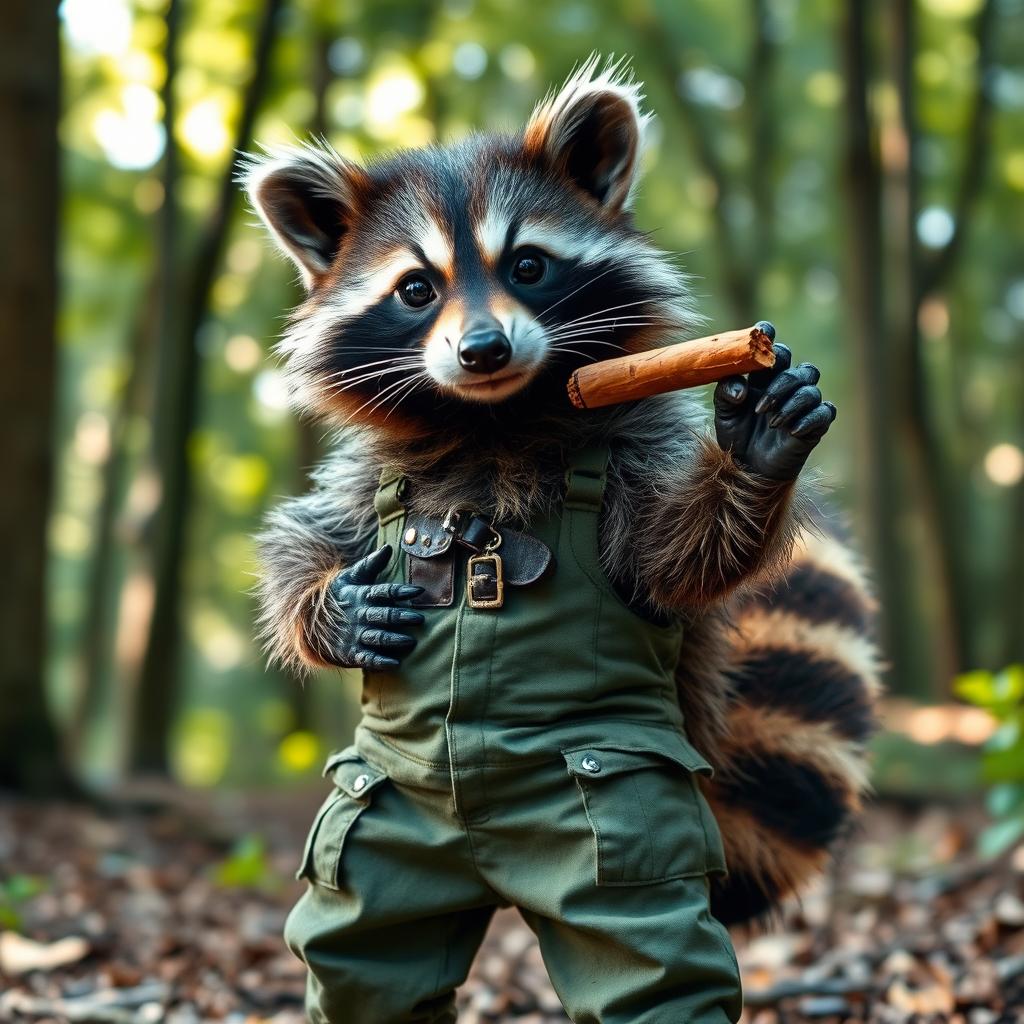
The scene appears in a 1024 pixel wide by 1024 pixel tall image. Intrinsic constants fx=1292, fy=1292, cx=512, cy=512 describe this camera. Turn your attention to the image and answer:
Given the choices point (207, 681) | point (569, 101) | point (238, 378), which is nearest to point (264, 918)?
point (569, 101)

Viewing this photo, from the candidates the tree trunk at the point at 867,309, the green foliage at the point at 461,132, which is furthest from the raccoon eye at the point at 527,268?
the tree trunk at the point at 867,309

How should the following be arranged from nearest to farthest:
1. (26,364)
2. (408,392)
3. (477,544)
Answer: (477,544) < (408,392) < (26,364)

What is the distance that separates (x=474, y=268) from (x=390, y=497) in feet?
1.92

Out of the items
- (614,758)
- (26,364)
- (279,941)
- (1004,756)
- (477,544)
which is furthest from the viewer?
(26,364)

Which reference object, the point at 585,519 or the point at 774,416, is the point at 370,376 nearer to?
the point at 585,519

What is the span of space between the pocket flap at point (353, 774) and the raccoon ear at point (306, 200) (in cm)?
124

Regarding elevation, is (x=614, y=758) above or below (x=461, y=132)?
below

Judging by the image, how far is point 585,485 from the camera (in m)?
2.96

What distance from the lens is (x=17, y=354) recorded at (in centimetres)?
714

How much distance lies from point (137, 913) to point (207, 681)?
1996 centimetres

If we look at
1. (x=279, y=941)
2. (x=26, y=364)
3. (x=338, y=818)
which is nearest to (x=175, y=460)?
(x=26, y=364)

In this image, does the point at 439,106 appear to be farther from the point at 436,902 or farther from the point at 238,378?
the point at 436,902

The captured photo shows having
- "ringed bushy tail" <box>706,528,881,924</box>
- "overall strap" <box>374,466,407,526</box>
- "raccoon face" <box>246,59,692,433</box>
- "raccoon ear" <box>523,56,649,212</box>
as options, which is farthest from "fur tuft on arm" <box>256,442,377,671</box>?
"ringed bushy tail" <box>706,528,881,924</box>

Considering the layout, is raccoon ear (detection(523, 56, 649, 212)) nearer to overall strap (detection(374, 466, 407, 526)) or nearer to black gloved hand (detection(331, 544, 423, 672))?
overall strap (detection(374, 466, 407, 526))
